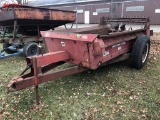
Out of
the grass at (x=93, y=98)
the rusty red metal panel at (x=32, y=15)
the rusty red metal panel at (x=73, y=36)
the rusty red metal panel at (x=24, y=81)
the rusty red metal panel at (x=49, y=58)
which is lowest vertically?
the grass at (x=93, y=98)

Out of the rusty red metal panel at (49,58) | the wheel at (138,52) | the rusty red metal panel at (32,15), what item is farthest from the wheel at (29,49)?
the wheel at (138,52)

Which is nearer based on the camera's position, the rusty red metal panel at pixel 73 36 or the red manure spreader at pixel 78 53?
the red manure spreader at pixel 78 53

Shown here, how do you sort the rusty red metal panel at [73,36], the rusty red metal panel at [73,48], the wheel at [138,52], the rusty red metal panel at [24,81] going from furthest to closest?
the wheel at [138,52] < the rusty red metal panel at [73,48] < the rusty red metal panel at [73,36] < the rusty red metal panel at [24,81]

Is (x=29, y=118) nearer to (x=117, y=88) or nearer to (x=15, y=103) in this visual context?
(x=15, y=103)

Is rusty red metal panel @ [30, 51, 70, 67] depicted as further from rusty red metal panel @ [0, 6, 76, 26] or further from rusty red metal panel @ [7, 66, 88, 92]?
rusty red metal panel @ [0, 6, 76, 26]

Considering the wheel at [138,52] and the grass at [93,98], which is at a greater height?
the wheel at [138,52]

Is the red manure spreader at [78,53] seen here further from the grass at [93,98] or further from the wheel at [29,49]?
the wheel at [29,49]

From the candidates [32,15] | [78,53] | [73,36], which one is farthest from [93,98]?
[32,15]

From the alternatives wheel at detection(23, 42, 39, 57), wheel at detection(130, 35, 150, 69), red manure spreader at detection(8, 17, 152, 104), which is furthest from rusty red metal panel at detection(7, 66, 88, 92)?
wheel at detection(23, 42, 39, 57)

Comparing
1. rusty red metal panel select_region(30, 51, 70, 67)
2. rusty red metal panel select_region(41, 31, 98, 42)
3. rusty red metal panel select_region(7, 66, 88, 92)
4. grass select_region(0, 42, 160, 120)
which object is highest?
rusty red metal panel select_region(41, 31, 98, 42)

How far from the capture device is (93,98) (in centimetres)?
369

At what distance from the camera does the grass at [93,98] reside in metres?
3.19

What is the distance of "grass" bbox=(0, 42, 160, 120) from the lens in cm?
319

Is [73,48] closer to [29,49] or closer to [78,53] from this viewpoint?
[78,53]
